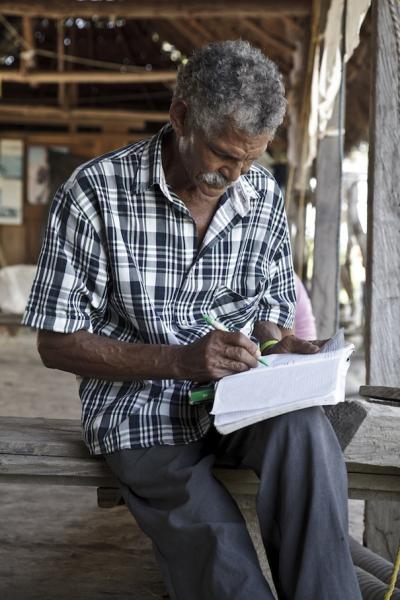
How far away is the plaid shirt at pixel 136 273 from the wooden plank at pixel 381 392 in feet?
1.34

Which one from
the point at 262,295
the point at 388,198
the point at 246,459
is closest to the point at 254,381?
the point at 246,459

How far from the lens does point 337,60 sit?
480cm

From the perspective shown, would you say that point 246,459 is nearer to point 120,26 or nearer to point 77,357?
point 77,357

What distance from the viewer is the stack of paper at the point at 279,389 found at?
1834 mm

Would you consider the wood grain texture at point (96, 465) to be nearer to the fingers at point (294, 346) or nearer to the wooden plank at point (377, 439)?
the wooden plank at point (377, 439)

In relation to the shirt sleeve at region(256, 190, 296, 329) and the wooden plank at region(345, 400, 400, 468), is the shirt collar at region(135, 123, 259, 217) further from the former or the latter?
the wooden plank at region(345, 400, 400, 468)

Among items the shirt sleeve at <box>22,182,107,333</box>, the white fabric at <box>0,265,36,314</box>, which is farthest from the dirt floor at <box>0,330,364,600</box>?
the white fabric at <box>0,265,36,314</box>

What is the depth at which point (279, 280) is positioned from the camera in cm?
247

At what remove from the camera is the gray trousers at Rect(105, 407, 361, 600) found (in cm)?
181

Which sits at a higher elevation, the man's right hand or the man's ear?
the man's ear

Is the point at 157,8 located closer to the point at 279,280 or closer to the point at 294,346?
the point at 279,280

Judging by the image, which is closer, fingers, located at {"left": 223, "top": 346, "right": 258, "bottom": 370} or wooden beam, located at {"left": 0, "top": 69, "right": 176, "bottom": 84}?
fingers, located at {"left": 223, "top": 346, "right": 258, "bottom": 370}

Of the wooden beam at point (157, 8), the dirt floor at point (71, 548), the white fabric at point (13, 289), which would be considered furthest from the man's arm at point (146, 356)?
the white fabric at point (13, 289)

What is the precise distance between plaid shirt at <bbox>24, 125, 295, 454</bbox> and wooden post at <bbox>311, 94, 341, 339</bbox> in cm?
277
